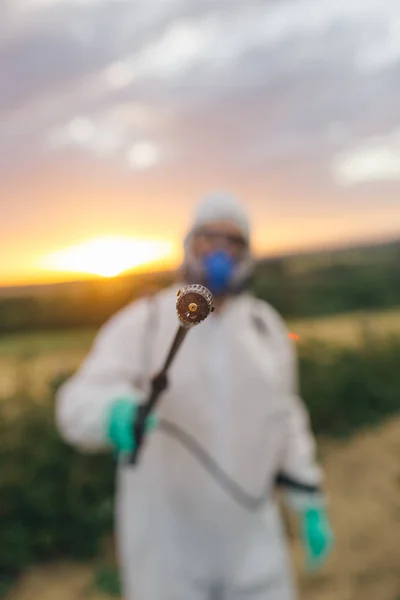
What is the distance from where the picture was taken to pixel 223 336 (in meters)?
2.04

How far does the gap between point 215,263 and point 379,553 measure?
3007mm

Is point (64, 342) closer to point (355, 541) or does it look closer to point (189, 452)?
point (355, 541)

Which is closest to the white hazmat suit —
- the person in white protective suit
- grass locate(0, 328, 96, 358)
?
the person in white protective suit

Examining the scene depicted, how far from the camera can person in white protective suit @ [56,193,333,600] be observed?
196 centimetres

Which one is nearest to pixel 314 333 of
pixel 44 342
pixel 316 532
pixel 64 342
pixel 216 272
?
pixel 64 342

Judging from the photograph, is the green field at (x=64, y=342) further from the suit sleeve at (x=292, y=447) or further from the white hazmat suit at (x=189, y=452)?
the white hazmat suit at (x=189, y=452)

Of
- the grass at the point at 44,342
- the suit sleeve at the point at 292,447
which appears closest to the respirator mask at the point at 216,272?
the suit sleeve at the point at 292,447

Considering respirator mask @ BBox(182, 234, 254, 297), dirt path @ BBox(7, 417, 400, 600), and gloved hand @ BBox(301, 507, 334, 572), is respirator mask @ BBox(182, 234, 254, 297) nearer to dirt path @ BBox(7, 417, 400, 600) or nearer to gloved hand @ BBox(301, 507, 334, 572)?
gloved hand @ BBox(301, 507, 334, 572)

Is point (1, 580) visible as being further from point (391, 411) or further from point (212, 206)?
point (391, 411)

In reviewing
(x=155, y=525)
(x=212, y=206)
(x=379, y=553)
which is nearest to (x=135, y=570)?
(x=155, y=525)

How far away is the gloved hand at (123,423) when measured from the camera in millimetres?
1774

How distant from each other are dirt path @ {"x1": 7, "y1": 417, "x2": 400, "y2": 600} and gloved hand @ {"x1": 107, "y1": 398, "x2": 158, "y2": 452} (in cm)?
217

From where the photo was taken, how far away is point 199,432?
77.4 inches

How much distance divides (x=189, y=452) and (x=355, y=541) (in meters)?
2.74
